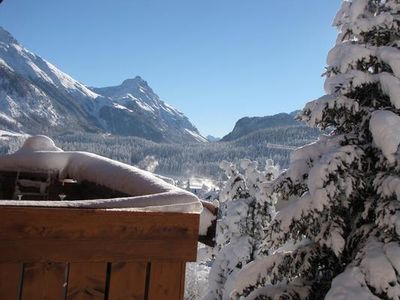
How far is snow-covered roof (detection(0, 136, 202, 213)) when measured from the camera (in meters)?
2.07

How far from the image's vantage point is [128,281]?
6.54 ft

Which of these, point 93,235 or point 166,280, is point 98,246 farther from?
point 166,280

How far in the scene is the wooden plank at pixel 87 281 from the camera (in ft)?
6.18

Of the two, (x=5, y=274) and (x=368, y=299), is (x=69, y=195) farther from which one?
(x=368, y=299)

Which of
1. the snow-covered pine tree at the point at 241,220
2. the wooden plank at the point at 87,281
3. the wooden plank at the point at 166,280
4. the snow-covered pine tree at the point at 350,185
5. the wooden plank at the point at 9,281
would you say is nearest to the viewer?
the wooden plank at the point at 9,281

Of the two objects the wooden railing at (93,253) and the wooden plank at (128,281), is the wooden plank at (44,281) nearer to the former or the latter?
the wooden railing at (93,253)

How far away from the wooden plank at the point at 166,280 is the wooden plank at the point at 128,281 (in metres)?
0.04

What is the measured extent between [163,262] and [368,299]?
14.9 ft

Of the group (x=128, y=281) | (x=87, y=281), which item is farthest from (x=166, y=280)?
(x=87, y=281)

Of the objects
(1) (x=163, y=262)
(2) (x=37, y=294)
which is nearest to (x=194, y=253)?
(1) (x=163, y=262)

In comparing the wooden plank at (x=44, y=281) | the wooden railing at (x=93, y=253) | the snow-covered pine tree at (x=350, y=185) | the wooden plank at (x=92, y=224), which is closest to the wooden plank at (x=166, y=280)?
the wooden railing at (x=93, y=253)

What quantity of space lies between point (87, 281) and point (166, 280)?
357mm

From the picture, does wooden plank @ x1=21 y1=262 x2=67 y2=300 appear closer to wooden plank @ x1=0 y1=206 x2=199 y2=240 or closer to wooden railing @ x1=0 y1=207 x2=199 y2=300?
wooden railing @ x1=0 y1=207 x2=199 y2=300

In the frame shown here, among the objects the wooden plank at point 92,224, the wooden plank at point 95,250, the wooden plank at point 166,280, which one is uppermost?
the wooden plank at point 92,224
